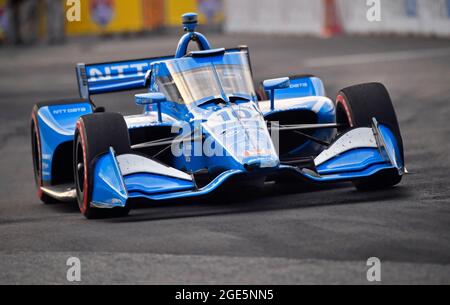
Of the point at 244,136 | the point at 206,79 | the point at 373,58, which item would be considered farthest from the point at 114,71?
the point at 373,58

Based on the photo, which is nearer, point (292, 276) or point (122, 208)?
point (292, 276)

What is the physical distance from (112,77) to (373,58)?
519 inches

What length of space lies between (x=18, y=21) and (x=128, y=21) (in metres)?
4.34

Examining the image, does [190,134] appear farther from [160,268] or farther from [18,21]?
[18,21]

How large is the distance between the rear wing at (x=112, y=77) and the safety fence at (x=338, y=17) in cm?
1141

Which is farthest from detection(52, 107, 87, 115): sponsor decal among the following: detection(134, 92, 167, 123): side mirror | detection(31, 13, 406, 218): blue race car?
detection(134, 92, 167, 123): side mirror

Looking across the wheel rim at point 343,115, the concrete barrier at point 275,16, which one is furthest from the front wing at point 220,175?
the concrete barrier at point 275,16

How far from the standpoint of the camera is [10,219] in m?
9.84

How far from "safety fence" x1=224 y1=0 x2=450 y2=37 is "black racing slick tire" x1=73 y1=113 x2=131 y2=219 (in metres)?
14.0

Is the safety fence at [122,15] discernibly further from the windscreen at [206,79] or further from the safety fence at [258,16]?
the windscreen at [206,79]

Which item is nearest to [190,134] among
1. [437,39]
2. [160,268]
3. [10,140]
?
[160,268]

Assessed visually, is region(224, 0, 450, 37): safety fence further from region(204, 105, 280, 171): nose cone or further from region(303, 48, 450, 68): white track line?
region(204, 105, 280, 171): nose cone

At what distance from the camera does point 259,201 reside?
9.40 m

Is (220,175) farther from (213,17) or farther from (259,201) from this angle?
(213,17)
